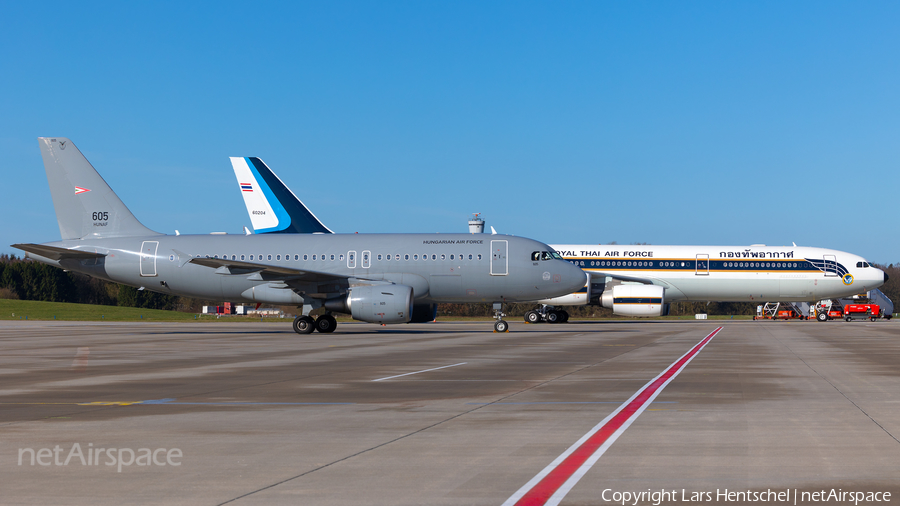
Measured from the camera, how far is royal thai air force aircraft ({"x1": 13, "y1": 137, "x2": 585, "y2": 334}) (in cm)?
3453

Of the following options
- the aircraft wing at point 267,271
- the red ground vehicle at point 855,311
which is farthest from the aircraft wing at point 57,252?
the red ground vehicle at point 855,311

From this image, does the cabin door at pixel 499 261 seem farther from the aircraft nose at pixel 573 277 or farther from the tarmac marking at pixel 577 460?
the tarmac marking at pixel 577 460

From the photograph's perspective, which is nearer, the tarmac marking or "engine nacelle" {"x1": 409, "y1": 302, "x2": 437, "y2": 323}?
the tarmac marking

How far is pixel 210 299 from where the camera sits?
36.1 metres

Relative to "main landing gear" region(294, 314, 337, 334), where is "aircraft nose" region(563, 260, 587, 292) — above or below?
above

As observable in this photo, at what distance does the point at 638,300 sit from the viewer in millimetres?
46594

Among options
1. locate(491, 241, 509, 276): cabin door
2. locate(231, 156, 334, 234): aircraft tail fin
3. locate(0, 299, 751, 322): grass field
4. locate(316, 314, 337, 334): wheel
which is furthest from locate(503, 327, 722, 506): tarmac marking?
locate(0, 299, 751, 322): grass field

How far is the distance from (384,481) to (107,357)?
1671 centimetres

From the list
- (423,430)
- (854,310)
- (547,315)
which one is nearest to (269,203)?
(547,315)

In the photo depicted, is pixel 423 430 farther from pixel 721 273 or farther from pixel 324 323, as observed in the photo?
pixel 721 273

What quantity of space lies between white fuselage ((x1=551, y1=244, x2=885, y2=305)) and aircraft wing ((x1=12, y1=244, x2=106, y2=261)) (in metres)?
27.0

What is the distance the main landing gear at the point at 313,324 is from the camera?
113 ft

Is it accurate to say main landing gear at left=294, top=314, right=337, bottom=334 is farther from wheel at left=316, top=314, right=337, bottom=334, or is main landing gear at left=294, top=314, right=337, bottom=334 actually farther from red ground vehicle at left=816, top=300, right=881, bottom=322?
red ground vehicle at left=816, top=300, right=881, bottom=322

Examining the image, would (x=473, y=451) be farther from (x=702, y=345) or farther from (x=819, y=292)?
(x=819, y=292)
